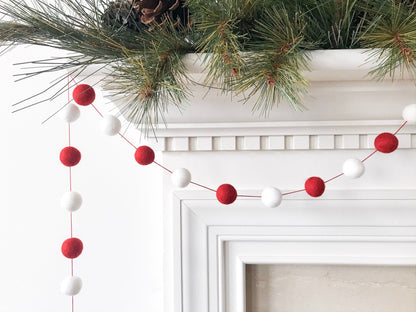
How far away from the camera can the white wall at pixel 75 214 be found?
0.84 meters

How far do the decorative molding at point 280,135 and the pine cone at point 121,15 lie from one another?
6.4 inches

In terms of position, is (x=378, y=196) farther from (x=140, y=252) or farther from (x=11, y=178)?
(x=11, y=178)

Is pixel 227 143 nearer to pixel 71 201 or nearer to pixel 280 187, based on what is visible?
pixel 280 187

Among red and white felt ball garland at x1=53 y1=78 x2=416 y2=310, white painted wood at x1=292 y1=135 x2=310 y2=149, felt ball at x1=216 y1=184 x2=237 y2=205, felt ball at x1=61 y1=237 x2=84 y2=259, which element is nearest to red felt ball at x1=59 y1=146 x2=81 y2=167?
red and white felt ball garland at x1=53 y1=78 x2=416 y2=310

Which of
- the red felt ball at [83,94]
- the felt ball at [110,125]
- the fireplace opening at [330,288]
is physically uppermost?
the red felt ball at [83,94]

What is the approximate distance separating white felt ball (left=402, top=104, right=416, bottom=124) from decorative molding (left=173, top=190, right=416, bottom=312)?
0.13m

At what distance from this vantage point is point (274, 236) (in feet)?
2.39

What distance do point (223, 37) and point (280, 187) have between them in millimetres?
285

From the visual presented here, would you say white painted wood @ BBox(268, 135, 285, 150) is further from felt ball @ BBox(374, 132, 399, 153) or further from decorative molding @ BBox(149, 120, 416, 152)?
felt ball @ BBox(374, 132, 399, 153)

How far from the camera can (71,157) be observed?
0.67 metres

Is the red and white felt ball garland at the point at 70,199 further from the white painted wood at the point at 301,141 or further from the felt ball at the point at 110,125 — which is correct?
the white painted wood at the point at 301,141

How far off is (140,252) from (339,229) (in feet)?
1.17

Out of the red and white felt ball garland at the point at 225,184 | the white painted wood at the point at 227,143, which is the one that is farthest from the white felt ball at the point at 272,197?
the white painted wood at the point at 227,143

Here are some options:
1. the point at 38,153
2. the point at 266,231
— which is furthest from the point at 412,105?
the point at 38,153
